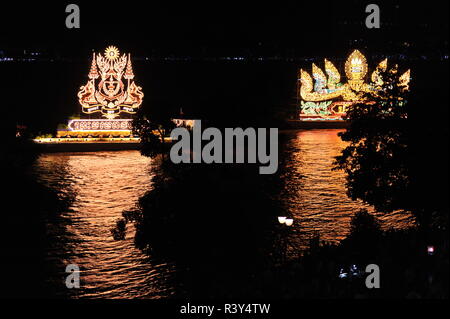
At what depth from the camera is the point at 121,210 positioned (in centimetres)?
2167

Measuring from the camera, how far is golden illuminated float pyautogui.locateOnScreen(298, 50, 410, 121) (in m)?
48.9

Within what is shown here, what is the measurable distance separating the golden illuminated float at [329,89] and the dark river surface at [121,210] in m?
12.5

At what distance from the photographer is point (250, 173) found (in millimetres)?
28047

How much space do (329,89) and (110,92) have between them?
70.4 feet

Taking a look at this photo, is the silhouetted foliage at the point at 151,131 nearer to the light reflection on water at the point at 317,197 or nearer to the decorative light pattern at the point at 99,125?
the light reflection on water at the point at 317,197

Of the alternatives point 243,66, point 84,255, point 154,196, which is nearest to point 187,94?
point 243,66

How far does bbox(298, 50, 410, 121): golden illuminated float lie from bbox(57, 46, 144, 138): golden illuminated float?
679 inches

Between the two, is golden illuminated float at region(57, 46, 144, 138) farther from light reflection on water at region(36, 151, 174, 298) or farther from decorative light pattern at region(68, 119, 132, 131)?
light reflection on water at region(36, 151, 174, 298)

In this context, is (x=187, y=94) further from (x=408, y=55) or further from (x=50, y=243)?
(x=50, y=243)

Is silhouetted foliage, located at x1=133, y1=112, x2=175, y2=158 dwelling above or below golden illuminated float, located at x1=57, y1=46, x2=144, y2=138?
below

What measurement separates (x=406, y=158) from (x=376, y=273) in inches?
226

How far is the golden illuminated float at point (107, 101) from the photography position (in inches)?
1503

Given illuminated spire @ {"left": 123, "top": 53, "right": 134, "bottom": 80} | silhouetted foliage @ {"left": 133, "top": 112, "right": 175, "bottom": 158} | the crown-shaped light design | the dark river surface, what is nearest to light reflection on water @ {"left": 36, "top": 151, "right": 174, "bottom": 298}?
the dark river surface

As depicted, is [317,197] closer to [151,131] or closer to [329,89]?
[151,131]
